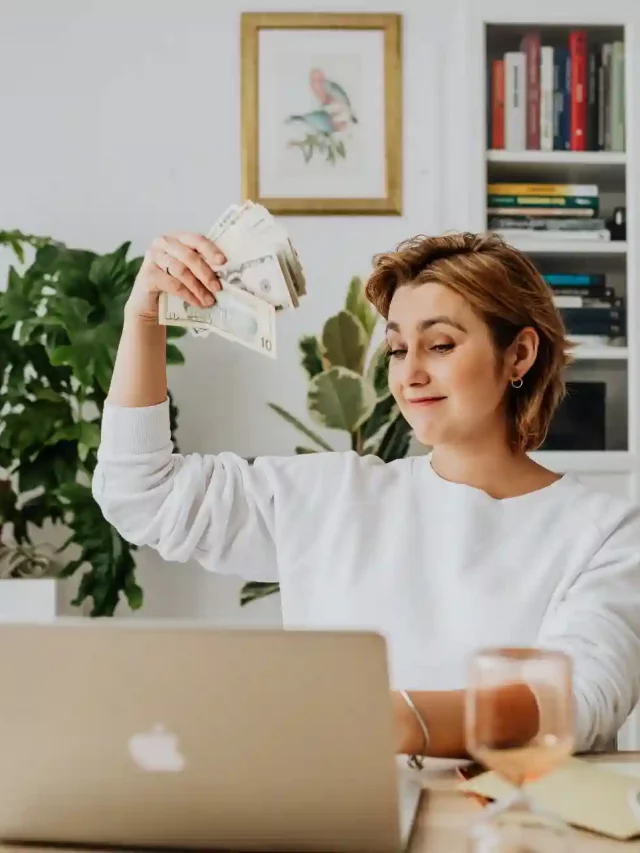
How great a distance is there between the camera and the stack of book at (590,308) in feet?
8.21

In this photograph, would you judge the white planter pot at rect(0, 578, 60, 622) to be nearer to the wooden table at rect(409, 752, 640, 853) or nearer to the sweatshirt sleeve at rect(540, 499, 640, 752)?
the sweatshirt sleeve at rect(540, 499, 640, 752)

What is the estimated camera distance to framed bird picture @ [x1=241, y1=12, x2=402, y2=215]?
281cm

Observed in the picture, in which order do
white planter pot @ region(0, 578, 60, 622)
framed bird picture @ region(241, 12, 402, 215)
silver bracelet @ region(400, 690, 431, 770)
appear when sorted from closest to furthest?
silver bracelet @ region(400, 690, 431, 770) → white planter pot @ region(0, 578, 60, 622) → framed bird picture @ region(241, 12, 402, 215)

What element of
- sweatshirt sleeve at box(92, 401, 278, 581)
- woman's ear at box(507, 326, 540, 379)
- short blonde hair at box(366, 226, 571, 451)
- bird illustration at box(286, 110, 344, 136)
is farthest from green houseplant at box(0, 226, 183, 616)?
woman's ear at box(507, 326, 540, 379)

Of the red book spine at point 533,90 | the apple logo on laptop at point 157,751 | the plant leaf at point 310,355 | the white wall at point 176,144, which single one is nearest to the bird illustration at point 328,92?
the white wall at point 176,144

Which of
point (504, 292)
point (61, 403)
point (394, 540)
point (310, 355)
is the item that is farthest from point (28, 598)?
point (504, 292)

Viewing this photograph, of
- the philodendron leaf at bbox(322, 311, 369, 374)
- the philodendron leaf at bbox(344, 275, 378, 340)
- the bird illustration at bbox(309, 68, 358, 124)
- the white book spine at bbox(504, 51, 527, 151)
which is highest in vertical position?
the bird illustration at bbox(309, 68, 358, 124)

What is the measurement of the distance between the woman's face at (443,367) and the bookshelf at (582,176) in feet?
3.31

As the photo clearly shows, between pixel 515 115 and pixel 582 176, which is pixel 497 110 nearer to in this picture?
pixel 515 115

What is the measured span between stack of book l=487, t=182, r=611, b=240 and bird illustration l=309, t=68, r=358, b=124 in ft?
1.83

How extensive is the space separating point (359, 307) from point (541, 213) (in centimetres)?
52

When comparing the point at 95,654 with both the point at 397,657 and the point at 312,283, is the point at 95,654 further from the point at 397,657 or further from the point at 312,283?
the point at 312,283

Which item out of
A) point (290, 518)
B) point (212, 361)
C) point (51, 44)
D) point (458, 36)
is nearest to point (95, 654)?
point (290, 518)

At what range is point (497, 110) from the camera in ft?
8.24
